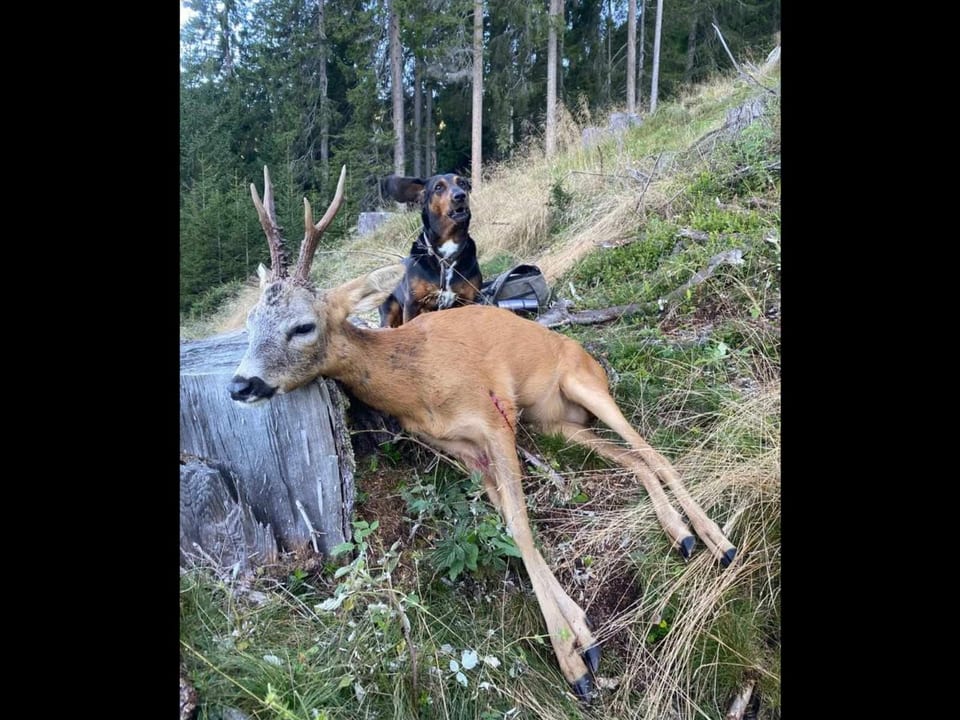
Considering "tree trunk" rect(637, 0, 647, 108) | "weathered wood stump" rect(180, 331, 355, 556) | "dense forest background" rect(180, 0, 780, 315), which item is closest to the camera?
"weathered wood stump" rect(180, 331, 355, 556)

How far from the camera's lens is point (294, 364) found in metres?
1.89

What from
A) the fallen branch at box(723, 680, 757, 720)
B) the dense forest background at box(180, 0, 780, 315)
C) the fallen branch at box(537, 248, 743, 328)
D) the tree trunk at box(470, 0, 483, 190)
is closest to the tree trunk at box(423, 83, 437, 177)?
the dense forest background at box(180, 0, 780, 315)

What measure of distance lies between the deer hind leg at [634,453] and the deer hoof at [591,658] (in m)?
0.38

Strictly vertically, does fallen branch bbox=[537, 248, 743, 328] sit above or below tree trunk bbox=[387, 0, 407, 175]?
below

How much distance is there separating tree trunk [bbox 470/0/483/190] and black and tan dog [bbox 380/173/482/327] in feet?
0.16

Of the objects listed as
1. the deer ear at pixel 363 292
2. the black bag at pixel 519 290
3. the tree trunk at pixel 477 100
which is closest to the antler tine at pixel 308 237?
the deer ear at pixel 363 292

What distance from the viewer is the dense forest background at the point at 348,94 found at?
6.33 feet

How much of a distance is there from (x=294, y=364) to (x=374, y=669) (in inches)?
32.6

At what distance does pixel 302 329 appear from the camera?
1.92 metres

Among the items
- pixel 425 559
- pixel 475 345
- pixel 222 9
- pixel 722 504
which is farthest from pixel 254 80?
pixel 722 504

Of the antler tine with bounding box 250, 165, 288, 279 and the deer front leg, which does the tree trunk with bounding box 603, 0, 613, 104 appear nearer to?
the antler tine with bounding box 250, 165, 288, 279

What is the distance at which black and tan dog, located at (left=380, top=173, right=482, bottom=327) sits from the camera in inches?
80.2
